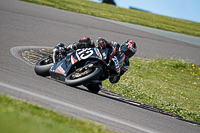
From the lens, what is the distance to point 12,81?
18.4 ft

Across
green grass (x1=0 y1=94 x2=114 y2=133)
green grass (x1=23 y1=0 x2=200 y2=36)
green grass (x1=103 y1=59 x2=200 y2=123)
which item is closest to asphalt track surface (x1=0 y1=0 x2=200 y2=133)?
green grass (x1=0 y1=94 x2=114 y2=133)

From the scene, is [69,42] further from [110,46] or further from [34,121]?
[34,121]

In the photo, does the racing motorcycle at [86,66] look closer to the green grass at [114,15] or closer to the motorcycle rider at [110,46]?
the motorcycle rider at [110,46]

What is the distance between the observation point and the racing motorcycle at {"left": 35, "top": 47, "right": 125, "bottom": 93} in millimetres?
6453

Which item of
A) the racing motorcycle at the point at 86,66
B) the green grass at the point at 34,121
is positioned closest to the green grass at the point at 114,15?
the racing motorcycle at the point at 86,66

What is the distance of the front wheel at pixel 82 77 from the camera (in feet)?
20.5

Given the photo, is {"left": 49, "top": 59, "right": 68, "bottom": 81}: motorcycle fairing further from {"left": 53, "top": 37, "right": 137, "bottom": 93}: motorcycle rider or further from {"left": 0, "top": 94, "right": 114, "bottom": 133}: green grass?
{"left": 0, "top": 94, "right": 114, "bottom": 133}: green grass

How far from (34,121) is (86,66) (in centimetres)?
320

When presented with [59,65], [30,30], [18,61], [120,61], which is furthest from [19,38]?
[120,61]

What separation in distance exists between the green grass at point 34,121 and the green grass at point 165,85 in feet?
15.1

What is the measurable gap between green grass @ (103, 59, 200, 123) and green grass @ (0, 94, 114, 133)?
4.61 meters

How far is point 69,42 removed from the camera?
1312cm

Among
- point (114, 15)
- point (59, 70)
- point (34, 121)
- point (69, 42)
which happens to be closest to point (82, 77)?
point (59, 70)

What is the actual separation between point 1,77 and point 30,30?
7.37 m
